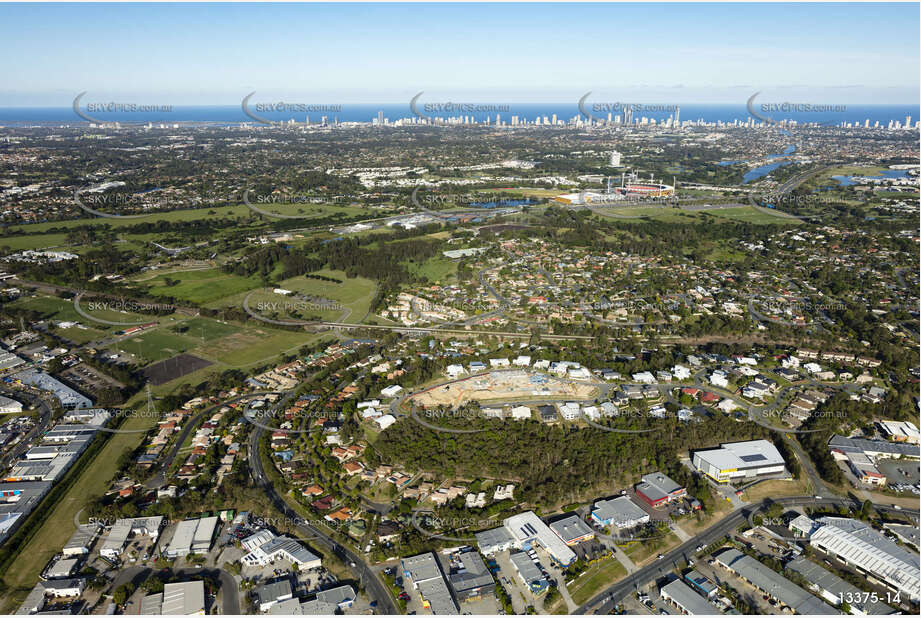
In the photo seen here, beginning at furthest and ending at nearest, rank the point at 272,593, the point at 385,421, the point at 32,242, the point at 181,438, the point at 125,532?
the point at 32,242 → the point at 385,421 → the point at 181,438 → the point at 125,532 → the point at 272,593

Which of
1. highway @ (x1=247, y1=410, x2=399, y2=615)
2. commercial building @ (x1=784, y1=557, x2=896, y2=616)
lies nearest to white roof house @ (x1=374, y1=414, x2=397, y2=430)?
highway @ (x1=247, y1=410, x2=399, y2=615)

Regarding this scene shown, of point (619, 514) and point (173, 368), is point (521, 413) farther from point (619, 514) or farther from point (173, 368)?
point (173, 368)

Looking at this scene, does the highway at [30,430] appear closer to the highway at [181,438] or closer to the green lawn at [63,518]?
the green lawn at [63,518]

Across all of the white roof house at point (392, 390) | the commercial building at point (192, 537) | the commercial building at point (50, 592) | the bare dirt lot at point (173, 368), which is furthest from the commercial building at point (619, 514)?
the bare dirt lot at point (173, 368)

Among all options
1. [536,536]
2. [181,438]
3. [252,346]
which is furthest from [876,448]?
[252,346]

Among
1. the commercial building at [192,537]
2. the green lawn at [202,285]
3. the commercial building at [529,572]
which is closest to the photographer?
the commercial building at [529,572]
